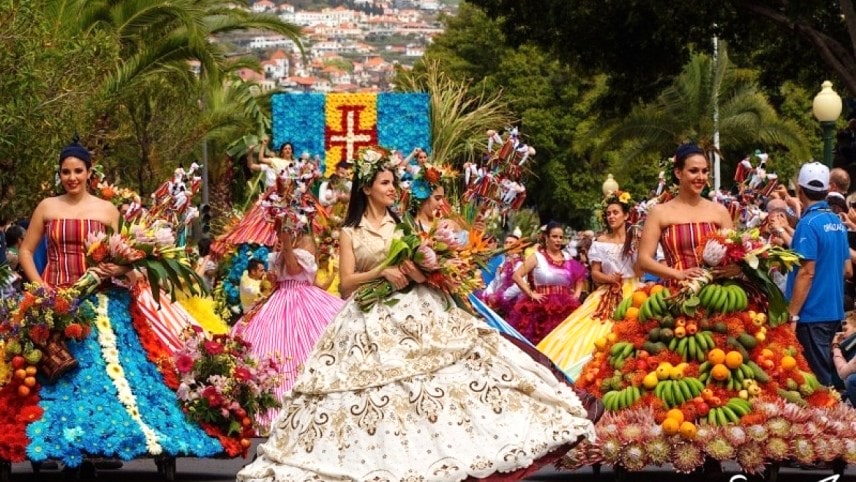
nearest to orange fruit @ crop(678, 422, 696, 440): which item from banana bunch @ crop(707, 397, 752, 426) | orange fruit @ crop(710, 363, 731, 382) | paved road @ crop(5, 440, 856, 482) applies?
banana bunch @ crop(707, 397, 752, 426)

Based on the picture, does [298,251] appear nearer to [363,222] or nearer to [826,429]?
[363,222]

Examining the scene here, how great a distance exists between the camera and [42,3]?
21500 mm

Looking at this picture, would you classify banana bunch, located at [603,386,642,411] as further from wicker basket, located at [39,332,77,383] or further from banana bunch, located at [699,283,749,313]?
wicker basket, located at [39,332,77,383]

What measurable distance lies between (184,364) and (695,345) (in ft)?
10.6

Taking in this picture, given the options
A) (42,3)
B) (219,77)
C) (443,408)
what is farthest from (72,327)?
(219,77)

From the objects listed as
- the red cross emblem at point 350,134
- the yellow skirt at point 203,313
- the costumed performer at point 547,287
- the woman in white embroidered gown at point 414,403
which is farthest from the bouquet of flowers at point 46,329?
the red cross emblem at point 350,134

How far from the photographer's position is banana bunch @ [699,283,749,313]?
37.3 ft

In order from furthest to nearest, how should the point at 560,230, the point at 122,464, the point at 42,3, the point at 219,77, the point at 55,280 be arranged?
the point at 219,77
the point at 42,3
the point at 560,230
the point at 122,464
the point at 55,280

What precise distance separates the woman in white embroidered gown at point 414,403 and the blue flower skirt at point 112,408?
1306 millimetres

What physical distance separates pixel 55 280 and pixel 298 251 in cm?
398

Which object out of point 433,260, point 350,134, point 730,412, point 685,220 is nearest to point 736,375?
point 730,412

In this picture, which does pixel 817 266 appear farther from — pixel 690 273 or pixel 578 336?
pixel 578 336

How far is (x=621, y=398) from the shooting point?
11.5 meters

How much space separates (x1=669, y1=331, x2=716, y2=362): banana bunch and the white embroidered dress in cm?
95
